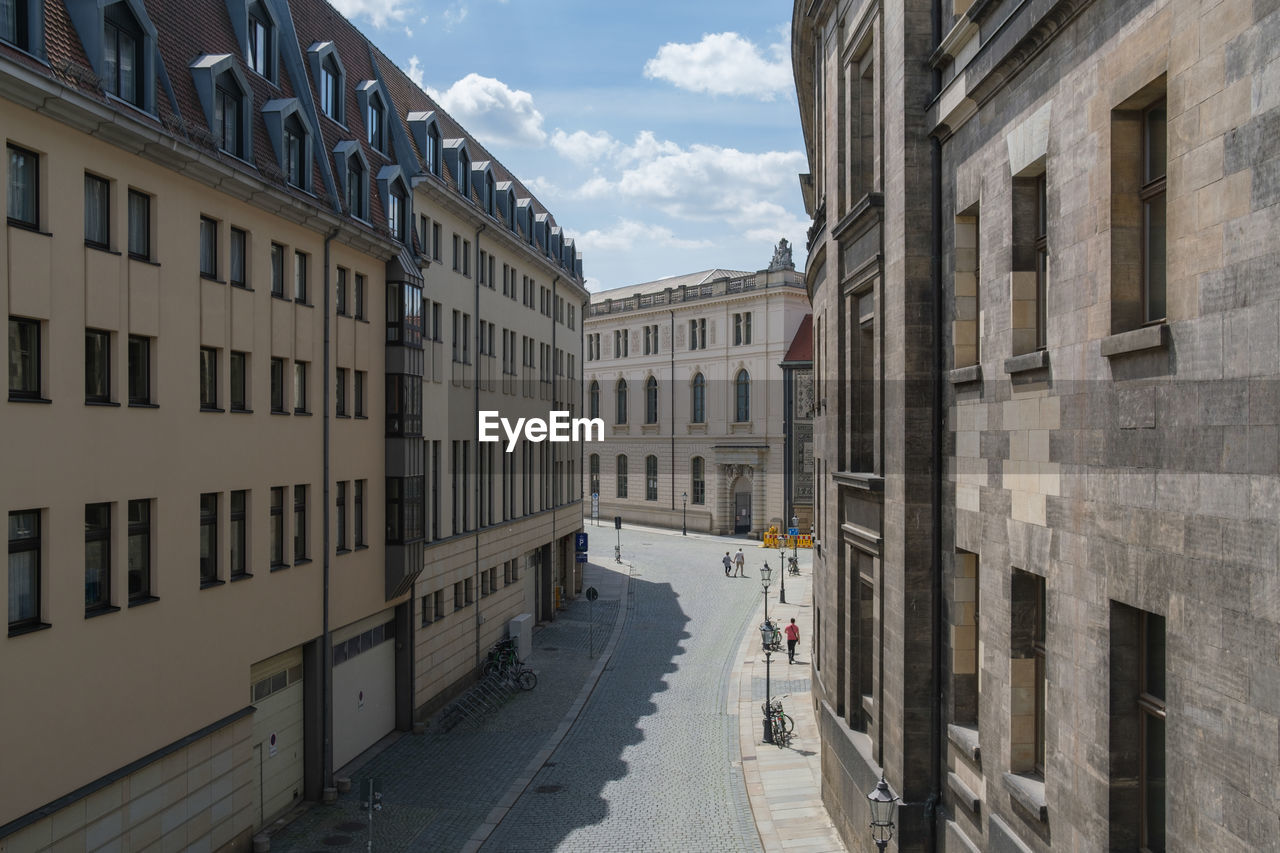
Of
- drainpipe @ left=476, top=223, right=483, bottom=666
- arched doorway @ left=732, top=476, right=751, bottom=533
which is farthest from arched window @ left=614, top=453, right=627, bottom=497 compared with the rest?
drainpipe @ left=476, top=223, right=483, bottom=666

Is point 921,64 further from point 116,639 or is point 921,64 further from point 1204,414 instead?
point 116,639

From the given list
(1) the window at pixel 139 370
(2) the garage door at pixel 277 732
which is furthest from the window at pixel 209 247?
(2) the garage door at pixel 277 732

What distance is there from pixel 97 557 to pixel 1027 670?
13446mm

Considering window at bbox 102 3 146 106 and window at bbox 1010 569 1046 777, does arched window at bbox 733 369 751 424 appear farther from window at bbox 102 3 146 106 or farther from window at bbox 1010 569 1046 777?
window at bbox 1010 569 1046 777

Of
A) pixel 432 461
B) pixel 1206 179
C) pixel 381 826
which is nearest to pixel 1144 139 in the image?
pixel 1206 179

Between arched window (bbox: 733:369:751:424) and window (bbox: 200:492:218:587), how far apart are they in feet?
194

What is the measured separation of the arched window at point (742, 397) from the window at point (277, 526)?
56565 mm

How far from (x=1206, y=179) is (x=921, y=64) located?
796cm

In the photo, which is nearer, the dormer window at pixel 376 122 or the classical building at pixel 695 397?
the dormer window at pixel 376 122

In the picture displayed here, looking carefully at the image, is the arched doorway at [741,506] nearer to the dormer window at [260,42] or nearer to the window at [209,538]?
the dormer window at [260,42]

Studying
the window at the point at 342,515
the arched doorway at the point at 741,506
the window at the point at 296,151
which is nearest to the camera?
the window at the point at 296,151

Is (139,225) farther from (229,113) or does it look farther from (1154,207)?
(1154,207)

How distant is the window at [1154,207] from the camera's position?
354 inches
